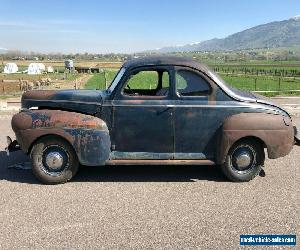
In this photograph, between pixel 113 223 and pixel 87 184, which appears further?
pixel 87 184

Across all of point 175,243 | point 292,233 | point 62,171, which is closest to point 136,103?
point 62,171

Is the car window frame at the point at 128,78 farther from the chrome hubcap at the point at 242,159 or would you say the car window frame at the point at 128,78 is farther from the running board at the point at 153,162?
the chrome hubcap at the point at 242,159

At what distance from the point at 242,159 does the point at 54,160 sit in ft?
9.85

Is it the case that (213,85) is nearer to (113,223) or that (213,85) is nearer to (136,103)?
(136,103)

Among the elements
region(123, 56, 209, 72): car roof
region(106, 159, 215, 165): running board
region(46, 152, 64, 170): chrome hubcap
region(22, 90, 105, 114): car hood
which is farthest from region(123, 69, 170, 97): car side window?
region(46, 152, 64, 170): chrome hubcap

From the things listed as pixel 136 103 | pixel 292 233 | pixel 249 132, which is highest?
pixel 136 103

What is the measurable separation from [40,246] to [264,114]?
12.4 ft

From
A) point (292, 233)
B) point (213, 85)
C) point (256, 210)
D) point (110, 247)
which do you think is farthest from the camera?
point (213, 85)

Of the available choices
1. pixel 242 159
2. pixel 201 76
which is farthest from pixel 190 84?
pixel 242 159

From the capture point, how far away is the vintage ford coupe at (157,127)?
5.20m

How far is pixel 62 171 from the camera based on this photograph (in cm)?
530

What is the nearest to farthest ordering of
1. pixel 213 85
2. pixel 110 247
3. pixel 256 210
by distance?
pixel 110 247, pixel 256 210, pixel 213 85

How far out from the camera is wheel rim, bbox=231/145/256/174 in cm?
541

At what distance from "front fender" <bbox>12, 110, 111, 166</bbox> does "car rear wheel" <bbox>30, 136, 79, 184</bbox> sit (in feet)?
0.40
